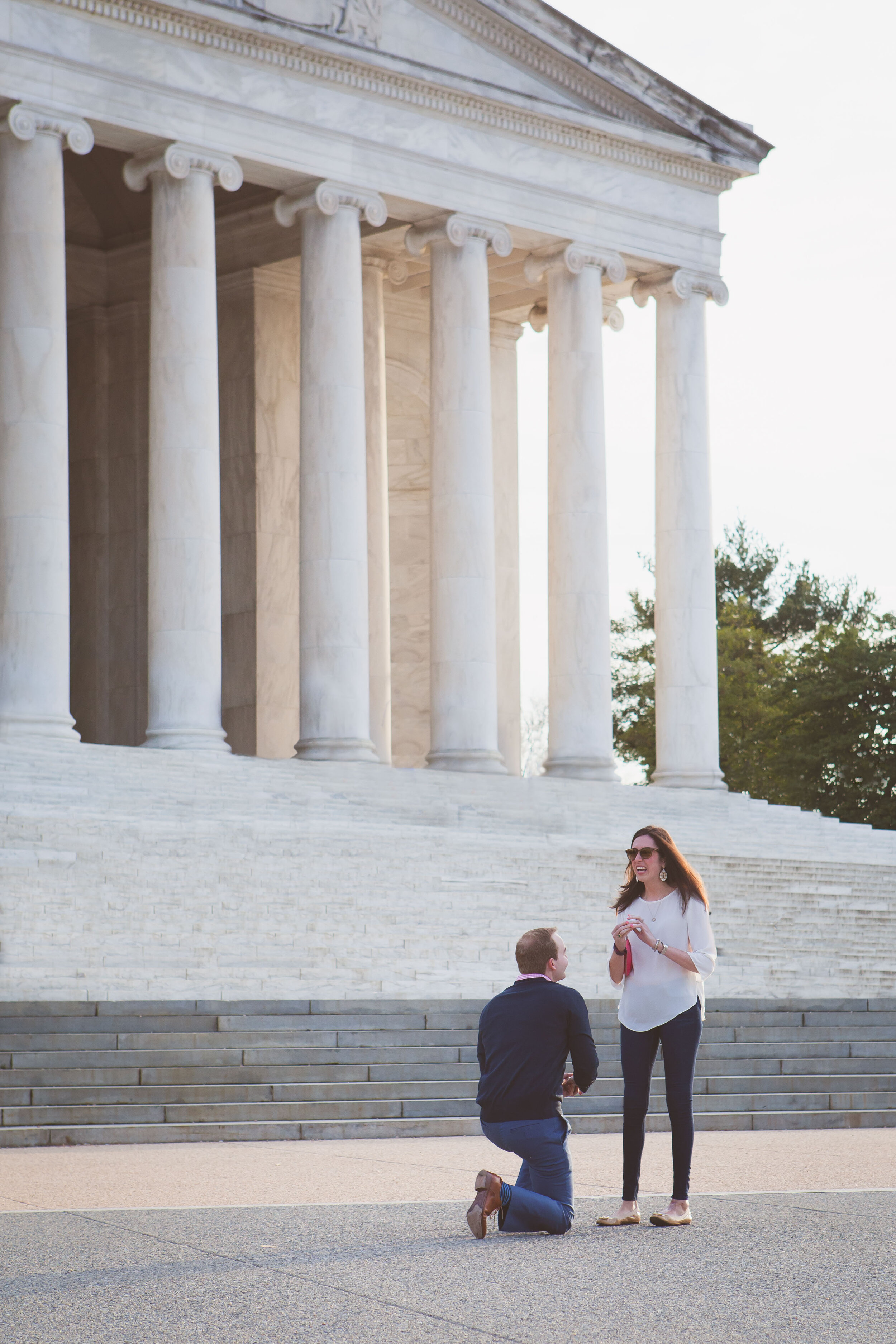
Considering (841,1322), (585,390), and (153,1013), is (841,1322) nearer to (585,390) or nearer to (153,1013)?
(153,1013)

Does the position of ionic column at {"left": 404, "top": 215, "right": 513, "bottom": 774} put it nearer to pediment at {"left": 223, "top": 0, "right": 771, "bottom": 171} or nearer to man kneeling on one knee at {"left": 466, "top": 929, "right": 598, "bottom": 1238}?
pediment at {"left": 223, "top": 0, "right": 771, "bottom": 171}

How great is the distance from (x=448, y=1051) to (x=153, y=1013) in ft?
17.0

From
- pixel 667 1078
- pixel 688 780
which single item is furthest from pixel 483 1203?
pixel 688 780

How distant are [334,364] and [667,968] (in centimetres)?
4677

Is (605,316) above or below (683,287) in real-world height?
below

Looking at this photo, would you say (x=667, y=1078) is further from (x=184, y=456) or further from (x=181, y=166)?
(x=181, y=166)

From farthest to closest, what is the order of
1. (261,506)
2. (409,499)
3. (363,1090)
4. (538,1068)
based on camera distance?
(409,499), (261,506), (363,1090), (538,1068)

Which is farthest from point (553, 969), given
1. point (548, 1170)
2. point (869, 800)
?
point (869, 800)

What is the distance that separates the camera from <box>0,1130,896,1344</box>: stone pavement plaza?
43.5 ft

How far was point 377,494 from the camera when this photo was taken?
7319 cm

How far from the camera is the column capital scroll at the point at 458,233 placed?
67.2 metres

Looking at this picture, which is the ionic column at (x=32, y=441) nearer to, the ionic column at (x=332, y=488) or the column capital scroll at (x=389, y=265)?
the ionic column at (x=332, y=488)

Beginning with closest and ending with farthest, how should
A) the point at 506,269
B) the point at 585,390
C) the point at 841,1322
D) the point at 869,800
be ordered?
the point at 841,1322
the point at 585,390
the point at 506,269
the point at 869,800

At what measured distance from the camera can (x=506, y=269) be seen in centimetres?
7575
